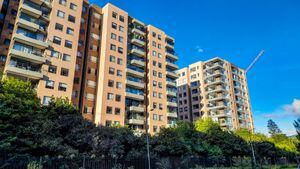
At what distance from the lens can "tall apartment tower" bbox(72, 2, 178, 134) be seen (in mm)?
49625

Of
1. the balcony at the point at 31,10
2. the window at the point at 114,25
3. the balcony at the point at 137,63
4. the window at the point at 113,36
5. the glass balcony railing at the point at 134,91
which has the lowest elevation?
the glass balcony railing at the point at 134,91

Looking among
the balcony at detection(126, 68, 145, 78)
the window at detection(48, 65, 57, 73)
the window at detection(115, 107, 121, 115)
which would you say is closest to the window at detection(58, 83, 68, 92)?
the window at detection(48, 65, 57, 73)

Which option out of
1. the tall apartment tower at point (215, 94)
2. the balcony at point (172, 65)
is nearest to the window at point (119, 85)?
the balcony at point (172, 65)

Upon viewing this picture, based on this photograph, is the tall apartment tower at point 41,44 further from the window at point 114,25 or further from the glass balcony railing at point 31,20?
the window at point 114,25

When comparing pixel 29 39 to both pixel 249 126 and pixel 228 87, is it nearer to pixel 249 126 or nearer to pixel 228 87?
pixel 228 87

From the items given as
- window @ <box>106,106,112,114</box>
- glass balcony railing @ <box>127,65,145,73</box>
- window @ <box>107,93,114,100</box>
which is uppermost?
glass balcony railing @ <box>127,65,145,73</box>

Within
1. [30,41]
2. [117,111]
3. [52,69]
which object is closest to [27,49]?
[30,41]

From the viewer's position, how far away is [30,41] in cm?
4194

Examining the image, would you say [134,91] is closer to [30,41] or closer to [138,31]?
[138,31]

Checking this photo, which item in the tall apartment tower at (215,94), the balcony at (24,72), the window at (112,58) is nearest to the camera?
the balcony at (24,72)

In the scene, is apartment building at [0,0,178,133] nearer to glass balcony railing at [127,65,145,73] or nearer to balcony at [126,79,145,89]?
glass balcony railing at [127,65,145,73]

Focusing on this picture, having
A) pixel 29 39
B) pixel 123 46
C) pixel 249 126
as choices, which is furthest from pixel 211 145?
pixel 249 126

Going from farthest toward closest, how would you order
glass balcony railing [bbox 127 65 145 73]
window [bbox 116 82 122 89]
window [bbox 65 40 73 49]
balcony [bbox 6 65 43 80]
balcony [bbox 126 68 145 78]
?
1. glass balcony railing [bbox 127 65 145 73]
2. balcony [bbox 126 68 145 78]
3. window [bbox 116 82 122 89]
4. window [bbox 65 40 73 49]
5. balcony [bbox 6 65 43 80]

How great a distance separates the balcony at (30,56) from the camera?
39094 millimetres
